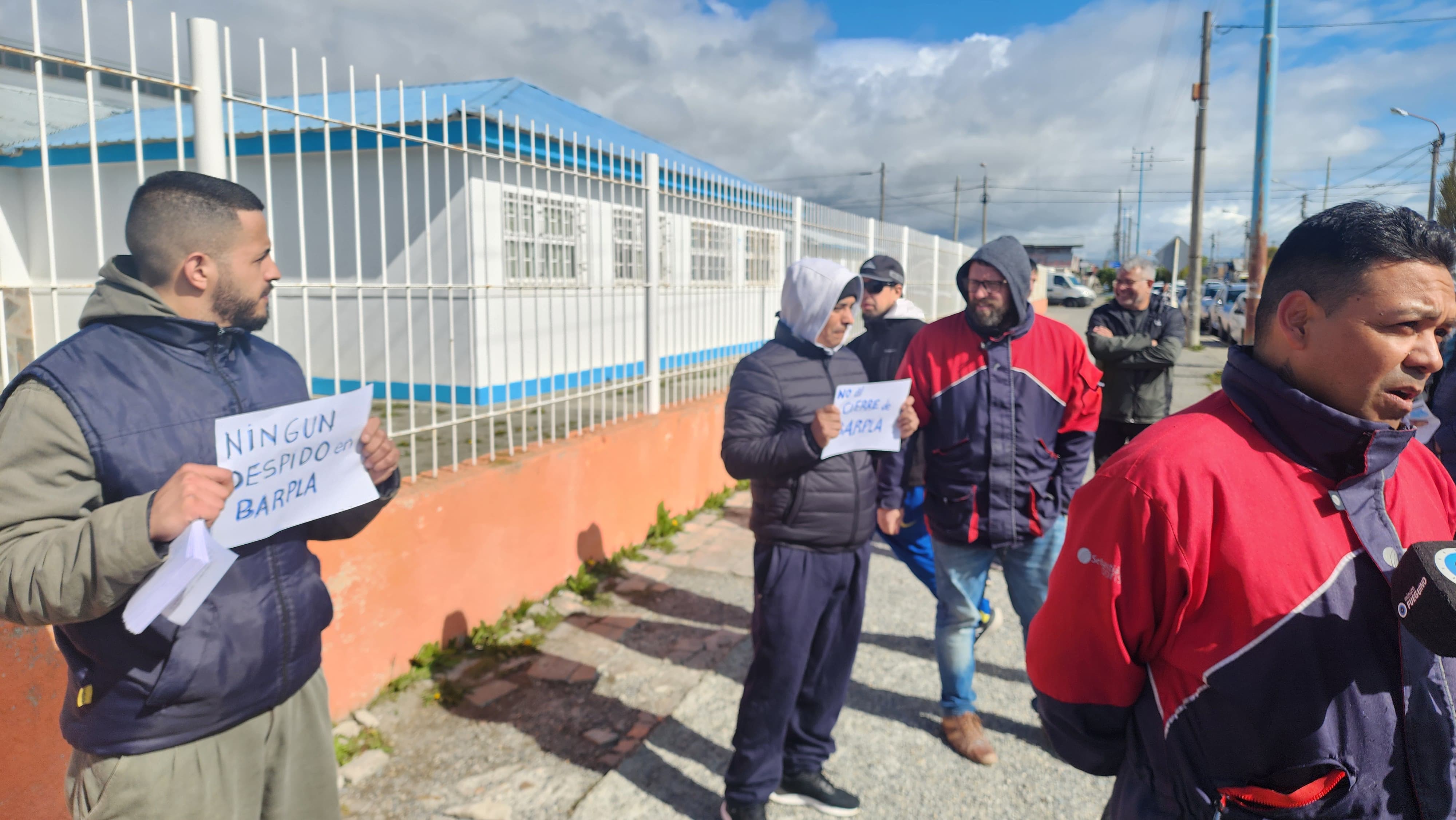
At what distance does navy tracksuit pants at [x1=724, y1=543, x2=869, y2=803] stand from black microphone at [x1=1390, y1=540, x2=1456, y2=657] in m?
1.78

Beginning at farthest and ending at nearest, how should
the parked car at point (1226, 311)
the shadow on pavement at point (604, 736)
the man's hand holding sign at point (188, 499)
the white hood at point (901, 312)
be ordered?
the parked car at point (1226, 311)
the white hood at point (901, 312)
the shadow on pavement at point (604, 736)
the man's hand holding sign at point (188, 499)

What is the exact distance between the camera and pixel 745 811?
2727mm

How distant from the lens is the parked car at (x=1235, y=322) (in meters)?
20.1

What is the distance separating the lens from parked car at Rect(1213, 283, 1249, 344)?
77.0ft

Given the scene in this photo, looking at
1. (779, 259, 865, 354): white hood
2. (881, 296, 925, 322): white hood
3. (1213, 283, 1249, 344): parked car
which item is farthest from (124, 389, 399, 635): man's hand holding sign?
(1213, 283, 1249, 344): parked car

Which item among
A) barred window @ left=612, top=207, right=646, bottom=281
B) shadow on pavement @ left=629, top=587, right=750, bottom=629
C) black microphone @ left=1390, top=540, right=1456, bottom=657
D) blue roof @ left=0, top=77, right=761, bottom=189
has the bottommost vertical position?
shadow on pavement @ left=629, top=587, right=750, bottom=629

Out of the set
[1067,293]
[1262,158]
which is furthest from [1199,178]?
[1067,293]

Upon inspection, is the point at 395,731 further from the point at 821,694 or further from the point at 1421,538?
the point at 1421,538

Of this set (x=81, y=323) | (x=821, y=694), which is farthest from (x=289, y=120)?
(x=821, y=694)

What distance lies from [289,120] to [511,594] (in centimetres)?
462

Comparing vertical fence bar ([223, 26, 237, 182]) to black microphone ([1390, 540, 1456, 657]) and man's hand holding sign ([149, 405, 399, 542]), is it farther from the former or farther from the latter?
black microphone ([1390, 540, 1456, 657])

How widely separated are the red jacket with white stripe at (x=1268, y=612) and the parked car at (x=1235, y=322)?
2080cm

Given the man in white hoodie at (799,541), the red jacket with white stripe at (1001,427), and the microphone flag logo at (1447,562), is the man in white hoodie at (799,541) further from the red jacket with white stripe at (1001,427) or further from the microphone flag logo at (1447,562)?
the microphone flag logo at (1447,562)

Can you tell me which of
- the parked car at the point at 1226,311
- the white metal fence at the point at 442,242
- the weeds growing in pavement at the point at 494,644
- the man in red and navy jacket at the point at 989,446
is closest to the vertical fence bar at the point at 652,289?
the white metal fence at the point at 442,242
